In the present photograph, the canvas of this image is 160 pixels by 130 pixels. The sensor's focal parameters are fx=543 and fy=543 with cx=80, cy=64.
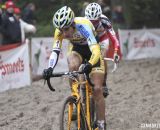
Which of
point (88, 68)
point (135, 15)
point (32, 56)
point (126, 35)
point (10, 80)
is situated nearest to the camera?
point (88, 68)

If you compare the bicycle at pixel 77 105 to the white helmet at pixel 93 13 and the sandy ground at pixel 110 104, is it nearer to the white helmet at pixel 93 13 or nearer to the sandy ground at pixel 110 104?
the sandy ground at pixel 110 104

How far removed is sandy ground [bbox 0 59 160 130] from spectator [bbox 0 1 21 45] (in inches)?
54.0

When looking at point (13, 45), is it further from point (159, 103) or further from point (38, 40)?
point (159, 103)

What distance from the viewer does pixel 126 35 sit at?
2055cm

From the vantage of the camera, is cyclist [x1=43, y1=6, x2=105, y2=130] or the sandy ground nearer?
cyclist [x1=43, y1=6, x2=105, y2=130]

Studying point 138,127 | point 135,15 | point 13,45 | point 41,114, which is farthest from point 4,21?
point 135,15

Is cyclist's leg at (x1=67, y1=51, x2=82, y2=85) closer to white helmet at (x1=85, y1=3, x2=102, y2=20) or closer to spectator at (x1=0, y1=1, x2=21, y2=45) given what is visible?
Answer: white helmet at (x1=85, y1=3, x2=102, y2=20)

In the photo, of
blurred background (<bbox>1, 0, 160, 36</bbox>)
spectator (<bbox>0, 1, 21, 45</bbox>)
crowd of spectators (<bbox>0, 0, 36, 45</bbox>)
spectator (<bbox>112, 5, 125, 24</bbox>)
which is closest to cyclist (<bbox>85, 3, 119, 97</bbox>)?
crowd of spectators (<bbox>0, 0, 36, 45</bbox>)

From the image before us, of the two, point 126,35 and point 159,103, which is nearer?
point 159,103

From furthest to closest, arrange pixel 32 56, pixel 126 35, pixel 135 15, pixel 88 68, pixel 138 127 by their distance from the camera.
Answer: pixel 135 15, pixel 126 35, pixel 32 56, pixel 138 127, pixel 88 68

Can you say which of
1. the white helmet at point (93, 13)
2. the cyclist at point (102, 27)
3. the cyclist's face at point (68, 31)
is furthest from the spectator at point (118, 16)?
the cyclist's face at point (68, 31)

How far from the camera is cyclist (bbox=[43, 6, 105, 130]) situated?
23.6 ft

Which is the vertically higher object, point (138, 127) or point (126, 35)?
point (126, 35)

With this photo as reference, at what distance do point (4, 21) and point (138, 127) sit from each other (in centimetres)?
633
